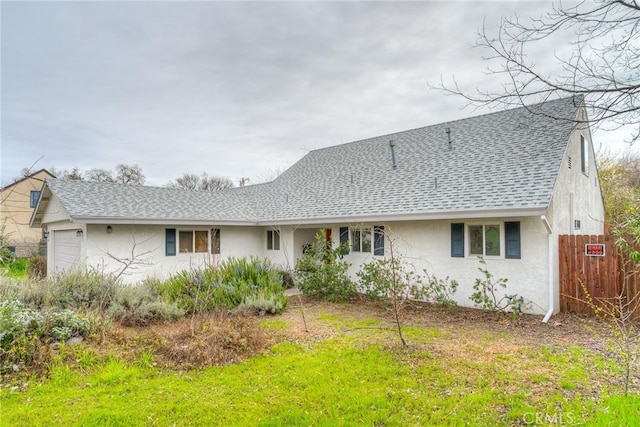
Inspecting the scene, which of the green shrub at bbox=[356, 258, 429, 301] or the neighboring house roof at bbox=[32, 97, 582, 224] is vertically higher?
the neighboring house roof at bbox=[32, 97, 582, 224]

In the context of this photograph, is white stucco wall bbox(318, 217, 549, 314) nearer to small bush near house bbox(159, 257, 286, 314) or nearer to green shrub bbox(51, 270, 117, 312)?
small bush near house bbox(159, 257, 286, 314)

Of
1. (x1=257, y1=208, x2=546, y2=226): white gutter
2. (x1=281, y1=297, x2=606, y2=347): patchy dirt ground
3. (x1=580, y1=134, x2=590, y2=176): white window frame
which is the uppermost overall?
(x1=580, y1=134, x2=590, y2=176): white window frame

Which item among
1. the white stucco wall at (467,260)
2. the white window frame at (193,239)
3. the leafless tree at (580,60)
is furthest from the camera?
the white window frame at (193,239)

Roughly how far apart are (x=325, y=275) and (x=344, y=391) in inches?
248

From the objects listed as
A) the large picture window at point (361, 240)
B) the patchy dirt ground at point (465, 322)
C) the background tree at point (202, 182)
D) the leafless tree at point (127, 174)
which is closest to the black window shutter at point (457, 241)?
the patchy dirt ground at point (465, 322)

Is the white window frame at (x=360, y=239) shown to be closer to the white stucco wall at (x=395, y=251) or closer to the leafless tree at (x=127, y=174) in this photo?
the white stucco wall at (x=395, y=251)

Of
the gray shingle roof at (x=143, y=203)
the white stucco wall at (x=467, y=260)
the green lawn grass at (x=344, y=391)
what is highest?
the gray shingle roof at (x=143, y=203)

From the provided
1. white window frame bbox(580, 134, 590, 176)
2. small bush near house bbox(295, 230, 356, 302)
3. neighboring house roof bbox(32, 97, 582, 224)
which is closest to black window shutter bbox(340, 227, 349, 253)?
neighboring house roof bbox(32, 97, 582, 224)

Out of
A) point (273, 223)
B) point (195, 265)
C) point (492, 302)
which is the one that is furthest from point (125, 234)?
point (492, 302)

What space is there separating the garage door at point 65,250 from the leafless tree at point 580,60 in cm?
1228

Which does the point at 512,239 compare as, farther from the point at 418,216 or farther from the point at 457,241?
the point at 418,216

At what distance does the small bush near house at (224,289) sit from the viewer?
8.28 metres

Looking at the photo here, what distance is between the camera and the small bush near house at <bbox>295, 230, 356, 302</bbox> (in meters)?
10.4

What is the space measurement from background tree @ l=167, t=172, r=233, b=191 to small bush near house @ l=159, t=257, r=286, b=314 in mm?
27770
